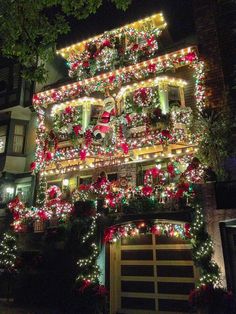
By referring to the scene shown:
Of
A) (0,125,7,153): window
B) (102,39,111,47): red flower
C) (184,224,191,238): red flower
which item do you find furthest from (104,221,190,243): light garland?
(102,39,111,47): red flower

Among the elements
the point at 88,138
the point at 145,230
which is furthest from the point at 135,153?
the point at 145,230

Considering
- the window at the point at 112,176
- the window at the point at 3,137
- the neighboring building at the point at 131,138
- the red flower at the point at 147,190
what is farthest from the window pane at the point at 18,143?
the red flower at the point at 147,190

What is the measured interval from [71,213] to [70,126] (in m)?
4.82

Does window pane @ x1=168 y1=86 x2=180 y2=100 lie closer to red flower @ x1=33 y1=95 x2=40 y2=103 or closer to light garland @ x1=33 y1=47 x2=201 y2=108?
light garland @ x1=33 y1=47 x2=201 y2=108

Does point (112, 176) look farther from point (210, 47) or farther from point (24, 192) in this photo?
point (210, 47)

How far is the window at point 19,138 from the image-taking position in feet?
60.1

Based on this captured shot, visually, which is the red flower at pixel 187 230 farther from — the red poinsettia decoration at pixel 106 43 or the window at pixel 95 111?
the red poinsettia decoration at pixel 106 43

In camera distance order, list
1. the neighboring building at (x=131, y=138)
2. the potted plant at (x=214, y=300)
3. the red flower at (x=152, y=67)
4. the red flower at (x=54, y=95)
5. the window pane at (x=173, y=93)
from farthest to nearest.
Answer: the red flower at (x=54, y=95), the red flower at (x=152, y=67), the window pane at (x=173, y=93), the neighboring building at (x=131, y=138), the potted plant at (x=214, y=300)

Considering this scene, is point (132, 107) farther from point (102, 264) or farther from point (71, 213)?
point (102, 264)

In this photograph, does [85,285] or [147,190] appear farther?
[147,190]

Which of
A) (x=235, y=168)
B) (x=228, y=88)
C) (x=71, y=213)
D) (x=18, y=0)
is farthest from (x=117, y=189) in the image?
(x=18, y=0)

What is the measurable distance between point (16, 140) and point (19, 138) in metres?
0.24

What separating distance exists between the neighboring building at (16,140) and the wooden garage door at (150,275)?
6.62 meters

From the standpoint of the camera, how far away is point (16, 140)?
60.4 ft
